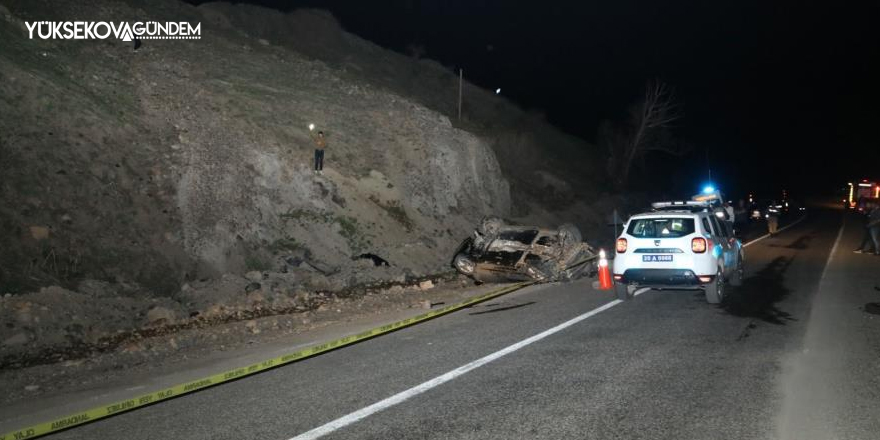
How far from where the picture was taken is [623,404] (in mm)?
5332

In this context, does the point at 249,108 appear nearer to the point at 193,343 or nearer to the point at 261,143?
the point at 261,143

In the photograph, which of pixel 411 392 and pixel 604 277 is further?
pixel 604 277

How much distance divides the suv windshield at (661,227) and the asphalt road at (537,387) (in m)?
1.65

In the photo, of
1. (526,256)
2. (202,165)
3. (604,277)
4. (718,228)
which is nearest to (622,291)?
(604,277)

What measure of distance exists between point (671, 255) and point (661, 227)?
80 centimetres

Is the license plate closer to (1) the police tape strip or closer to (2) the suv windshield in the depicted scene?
(2) the suv windshield

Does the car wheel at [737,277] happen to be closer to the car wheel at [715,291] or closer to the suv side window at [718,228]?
the suv side window at [718,228]

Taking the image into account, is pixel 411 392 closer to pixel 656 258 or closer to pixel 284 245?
pixel 656 258

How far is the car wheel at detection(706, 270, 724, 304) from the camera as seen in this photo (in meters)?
10.5

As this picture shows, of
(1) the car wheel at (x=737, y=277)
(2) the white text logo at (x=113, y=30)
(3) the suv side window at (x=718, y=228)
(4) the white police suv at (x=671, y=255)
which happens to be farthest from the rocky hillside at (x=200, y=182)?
(1) the car wheel at (x=737, y=277)

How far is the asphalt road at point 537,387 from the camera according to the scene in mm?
4867

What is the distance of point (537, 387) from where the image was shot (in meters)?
5.88

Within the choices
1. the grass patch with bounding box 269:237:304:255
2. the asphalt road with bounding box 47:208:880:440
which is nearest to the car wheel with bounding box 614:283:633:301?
the asphalt road with bounding box 47:208:880:440

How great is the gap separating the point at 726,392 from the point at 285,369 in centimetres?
473
